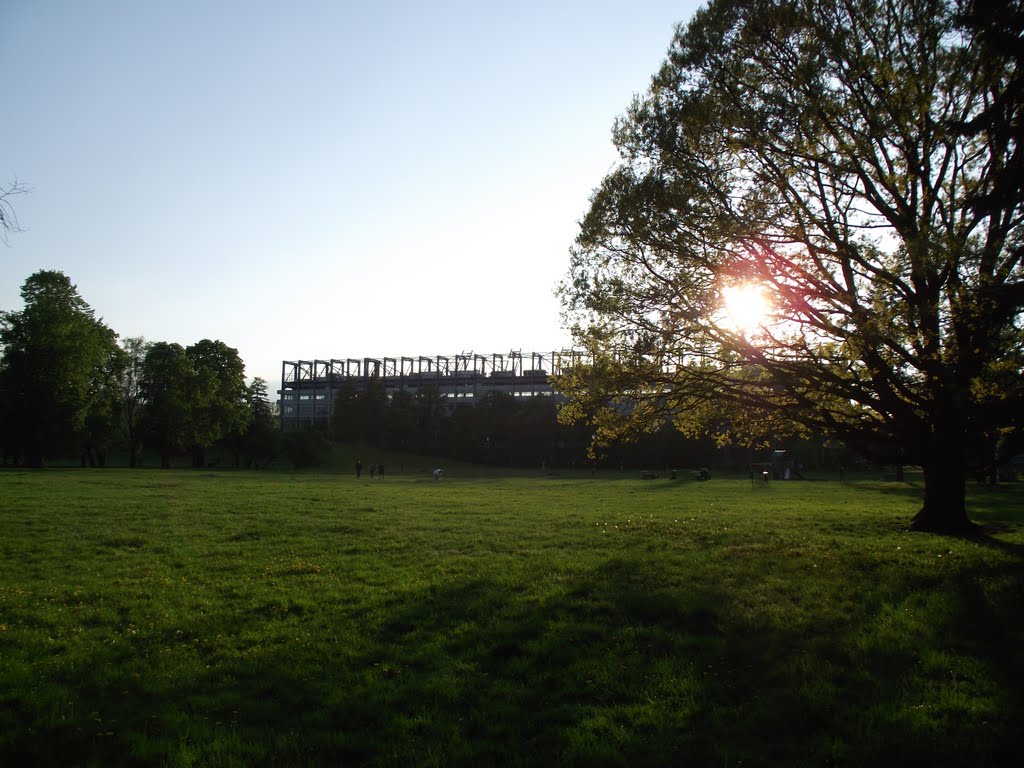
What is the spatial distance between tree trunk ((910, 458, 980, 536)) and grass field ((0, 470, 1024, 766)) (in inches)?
110

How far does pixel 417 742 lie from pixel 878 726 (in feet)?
14.2

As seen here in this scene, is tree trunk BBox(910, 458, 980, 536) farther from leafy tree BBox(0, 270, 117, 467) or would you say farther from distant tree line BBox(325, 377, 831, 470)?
distant tree line BBox(325, 377, 831, 470)

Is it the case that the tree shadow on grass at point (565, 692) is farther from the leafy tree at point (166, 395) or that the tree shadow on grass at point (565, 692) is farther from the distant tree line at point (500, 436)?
the distant tree line at point (500, 436)

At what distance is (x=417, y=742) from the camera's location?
6.17 m

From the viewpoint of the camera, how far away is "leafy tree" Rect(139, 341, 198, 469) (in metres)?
74.4

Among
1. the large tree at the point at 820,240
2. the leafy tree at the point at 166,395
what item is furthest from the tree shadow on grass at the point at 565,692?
the leafy tree at the point at 166,395

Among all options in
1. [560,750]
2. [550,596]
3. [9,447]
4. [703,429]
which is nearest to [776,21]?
[703,429]

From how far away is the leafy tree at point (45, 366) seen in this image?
192ft

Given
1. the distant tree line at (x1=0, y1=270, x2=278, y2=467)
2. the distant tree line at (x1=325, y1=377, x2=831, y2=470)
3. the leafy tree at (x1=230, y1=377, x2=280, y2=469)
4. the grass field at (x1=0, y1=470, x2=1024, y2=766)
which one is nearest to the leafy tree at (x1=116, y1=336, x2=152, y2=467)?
the distant tree line at (x1=0, y1=270, x2=278, y2=467)

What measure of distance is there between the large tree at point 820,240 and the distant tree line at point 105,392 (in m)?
57.3

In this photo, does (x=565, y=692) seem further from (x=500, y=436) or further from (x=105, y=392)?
(x=500, y=436)

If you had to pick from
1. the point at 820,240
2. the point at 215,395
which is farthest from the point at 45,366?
the point at 820,240

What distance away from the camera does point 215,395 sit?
79.6 meters

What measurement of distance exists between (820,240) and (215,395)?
249ft
